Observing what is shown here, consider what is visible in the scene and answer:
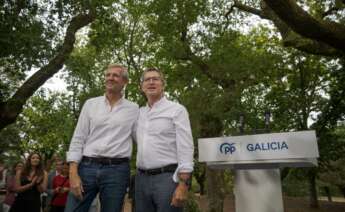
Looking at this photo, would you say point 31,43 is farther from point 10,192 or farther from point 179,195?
point 179,195

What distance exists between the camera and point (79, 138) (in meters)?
3.18

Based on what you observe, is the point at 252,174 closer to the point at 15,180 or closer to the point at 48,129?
the point at 15,180

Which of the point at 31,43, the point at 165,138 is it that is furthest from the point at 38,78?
the point at 165,138

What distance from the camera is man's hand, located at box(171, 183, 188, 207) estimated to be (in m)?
2.85

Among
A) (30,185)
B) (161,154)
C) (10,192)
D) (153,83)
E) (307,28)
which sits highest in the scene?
(307,28)

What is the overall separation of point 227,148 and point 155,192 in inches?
117

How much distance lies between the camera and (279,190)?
6039mm

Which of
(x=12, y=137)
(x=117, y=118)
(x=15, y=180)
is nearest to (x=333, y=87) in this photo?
(x=15, y=180)

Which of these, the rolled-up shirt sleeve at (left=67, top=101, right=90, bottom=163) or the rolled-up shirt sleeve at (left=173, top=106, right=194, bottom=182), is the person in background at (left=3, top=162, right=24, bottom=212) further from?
the rolled-up shirt sleeve at (left=173, top=106, right=194, bottom=182)

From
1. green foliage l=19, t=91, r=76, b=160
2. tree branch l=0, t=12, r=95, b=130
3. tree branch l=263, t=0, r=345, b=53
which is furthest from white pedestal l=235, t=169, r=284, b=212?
green foliage l=19, t=91, r=76, b=160

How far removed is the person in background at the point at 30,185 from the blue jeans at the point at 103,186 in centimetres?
387

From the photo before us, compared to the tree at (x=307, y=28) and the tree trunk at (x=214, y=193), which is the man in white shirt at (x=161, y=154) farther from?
the tree trunk at (x=214, y=193)

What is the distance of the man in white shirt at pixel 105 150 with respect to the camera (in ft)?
9.90

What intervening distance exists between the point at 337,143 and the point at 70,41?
12.5 m
